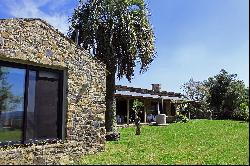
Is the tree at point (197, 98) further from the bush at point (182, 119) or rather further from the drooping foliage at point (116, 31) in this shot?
the drooping foliage at point (116, 31)

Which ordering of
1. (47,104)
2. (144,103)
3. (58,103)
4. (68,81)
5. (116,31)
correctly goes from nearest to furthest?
(47,104) → (58,103) → (68,81) → (116,31) → (144,103)

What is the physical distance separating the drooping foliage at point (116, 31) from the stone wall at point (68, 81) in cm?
443

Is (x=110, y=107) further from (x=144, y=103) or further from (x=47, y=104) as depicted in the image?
(x=144, y=103)

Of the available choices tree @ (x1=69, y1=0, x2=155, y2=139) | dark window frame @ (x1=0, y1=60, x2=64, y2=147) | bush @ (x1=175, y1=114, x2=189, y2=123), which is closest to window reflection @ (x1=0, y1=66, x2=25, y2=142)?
dark window frame @ (x1=0, y1=60, x2=64, y2=147)

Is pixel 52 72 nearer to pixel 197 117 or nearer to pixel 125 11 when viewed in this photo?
pixel 125 11

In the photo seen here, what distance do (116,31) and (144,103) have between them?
18.1 meters

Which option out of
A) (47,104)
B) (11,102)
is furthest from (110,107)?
(11,102)

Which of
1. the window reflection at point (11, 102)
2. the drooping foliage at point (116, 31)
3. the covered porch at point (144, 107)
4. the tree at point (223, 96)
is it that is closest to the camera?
the window reflection at point (11, 102)

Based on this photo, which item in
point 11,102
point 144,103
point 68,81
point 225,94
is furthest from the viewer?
point 225,94

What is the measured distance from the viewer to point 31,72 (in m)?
12.2

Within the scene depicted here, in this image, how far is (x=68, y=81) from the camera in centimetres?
1309

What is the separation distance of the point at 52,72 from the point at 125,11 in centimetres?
719

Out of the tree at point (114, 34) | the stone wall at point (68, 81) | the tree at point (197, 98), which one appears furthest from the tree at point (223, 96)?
the stone wall at point (68, 81)

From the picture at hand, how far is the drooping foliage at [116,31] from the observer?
61.0 ft
